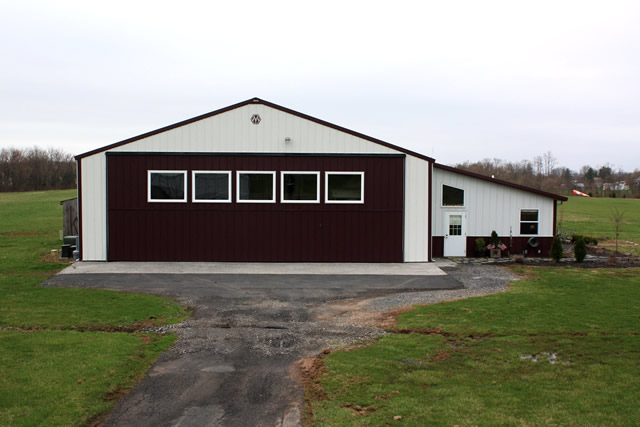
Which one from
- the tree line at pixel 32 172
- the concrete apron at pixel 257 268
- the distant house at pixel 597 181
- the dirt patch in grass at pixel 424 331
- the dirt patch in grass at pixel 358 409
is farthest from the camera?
the distant house at pixel 597 181

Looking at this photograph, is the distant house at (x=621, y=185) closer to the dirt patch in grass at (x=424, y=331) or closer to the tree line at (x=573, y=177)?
the tree line at (x=573, y=177)

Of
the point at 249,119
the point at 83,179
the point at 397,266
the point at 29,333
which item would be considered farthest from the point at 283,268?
the point at 29,333

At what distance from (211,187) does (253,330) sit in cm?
1026

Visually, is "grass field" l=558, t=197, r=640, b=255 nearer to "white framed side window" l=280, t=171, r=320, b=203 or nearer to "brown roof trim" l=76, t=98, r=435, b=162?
"brown roof trim" l=76, t=98, r=435, b=162

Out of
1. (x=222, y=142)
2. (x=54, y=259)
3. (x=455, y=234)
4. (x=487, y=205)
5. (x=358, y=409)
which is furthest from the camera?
(x=455, y=234)

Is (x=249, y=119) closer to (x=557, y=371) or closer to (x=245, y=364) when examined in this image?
(x=245, y=364)

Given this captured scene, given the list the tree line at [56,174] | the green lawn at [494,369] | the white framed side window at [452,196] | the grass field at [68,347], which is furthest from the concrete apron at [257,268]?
the tree line at [56,174]

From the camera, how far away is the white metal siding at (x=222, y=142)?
18.9 meters

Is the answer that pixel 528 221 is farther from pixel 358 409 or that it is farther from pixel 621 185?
pixel 621 185

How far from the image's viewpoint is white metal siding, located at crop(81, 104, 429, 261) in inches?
745

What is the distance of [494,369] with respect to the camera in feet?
24.2

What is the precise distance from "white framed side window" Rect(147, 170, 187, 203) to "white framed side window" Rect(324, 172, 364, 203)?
5465mm

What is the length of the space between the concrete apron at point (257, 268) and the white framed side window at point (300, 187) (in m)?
2.47

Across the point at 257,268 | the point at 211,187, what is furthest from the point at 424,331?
the point at 211,187
